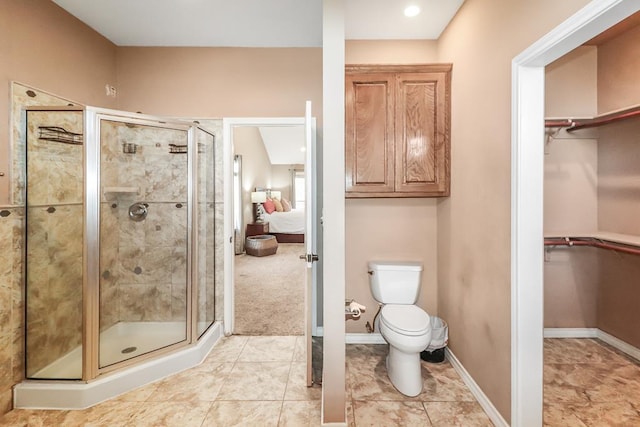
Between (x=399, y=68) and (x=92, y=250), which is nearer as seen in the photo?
(x=92, y=250)

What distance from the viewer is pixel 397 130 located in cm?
225

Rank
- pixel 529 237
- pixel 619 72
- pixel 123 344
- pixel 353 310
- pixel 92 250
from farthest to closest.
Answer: pixel 619 72 < pixel 123 344 < pixel 92 250 < pixel 353 310 < pixel 529 237

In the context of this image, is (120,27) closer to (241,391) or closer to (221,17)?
(221,17)

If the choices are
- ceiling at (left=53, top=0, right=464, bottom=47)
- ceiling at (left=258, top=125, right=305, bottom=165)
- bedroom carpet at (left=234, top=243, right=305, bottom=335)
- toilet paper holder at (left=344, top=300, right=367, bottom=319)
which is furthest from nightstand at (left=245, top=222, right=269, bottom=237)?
toilet paper holder at (left=344, top=300, right=367, bottom=319)

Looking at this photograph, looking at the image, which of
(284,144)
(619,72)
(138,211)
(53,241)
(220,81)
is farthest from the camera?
(284,144)

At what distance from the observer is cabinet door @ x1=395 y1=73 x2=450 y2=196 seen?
2.22 metres

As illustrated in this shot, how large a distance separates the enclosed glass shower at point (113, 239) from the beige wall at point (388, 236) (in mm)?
1344

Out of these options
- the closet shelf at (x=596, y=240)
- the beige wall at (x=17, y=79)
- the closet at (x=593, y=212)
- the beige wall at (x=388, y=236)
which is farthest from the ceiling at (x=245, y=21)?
the closet shelf at (x=596, y=240)

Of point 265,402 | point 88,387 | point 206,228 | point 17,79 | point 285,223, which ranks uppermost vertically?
point 17,79

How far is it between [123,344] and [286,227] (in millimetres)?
5131

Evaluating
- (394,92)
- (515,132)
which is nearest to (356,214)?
(394,92)

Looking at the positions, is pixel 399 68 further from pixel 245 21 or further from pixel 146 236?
pixel 146 236

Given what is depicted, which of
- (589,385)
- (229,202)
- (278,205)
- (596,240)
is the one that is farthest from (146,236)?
(278,205)

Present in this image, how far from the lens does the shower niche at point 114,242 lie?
1.91 meters
